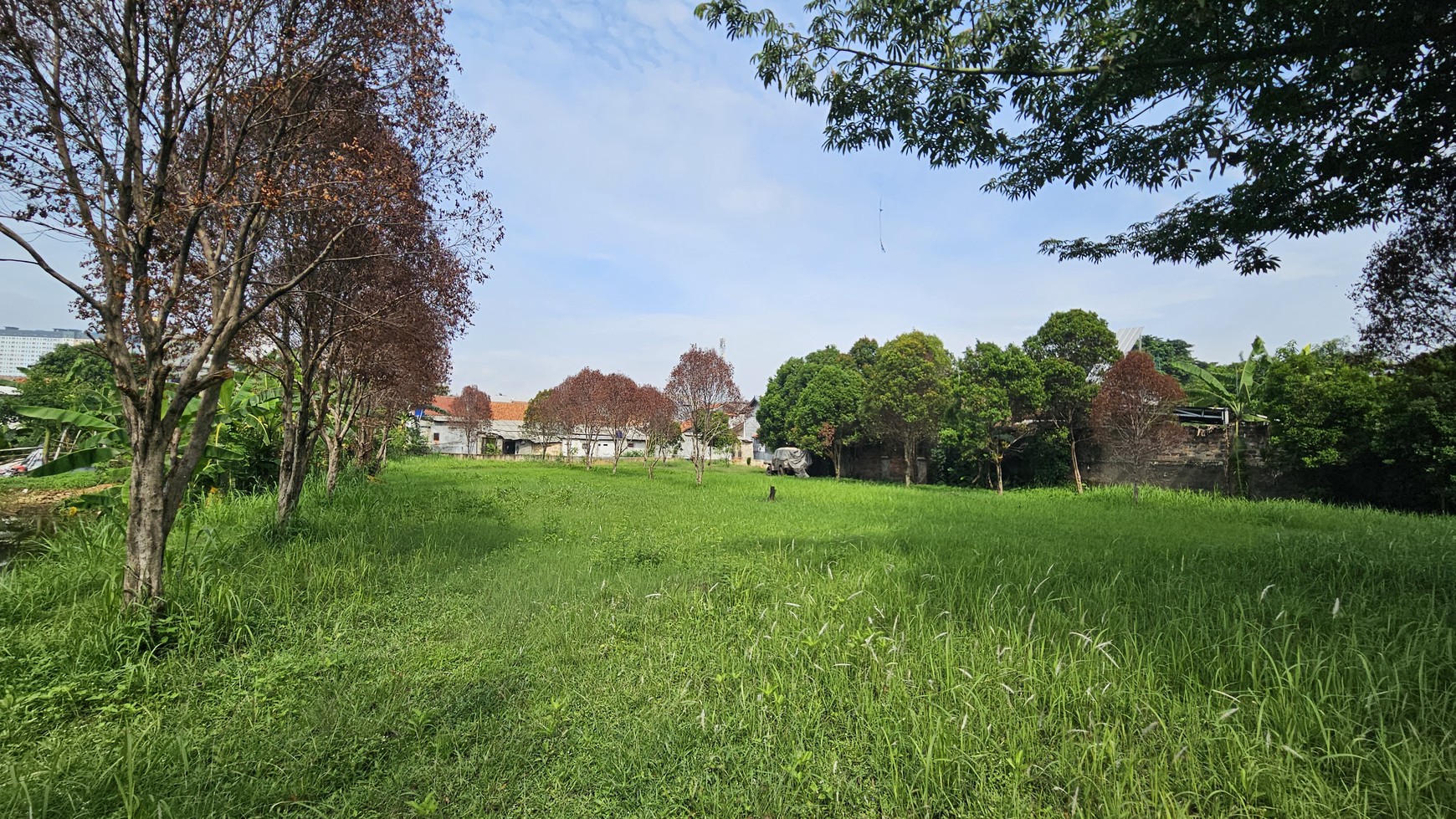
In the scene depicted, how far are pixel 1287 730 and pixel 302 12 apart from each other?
7435 mm

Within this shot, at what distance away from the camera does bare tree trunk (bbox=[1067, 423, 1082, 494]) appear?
1737 cm

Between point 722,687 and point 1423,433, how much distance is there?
16629mm

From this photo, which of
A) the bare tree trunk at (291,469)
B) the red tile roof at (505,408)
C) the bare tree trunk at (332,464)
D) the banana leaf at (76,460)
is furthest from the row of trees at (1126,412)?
the red tile roof at (505,408)

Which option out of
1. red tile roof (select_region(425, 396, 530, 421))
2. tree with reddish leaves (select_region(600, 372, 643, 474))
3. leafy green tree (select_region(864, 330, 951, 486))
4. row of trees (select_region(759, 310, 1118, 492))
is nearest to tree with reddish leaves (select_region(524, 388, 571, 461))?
tree with reddish leaves (select_region(600, 372, 643, 474))

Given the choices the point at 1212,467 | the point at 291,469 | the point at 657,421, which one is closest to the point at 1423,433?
the point at 1212,467

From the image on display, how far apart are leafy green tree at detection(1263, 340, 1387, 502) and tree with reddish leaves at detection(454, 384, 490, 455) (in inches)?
1742

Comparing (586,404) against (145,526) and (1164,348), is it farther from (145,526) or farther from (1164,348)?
(1164,348)

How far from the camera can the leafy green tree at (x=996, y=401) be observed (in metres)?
18.3

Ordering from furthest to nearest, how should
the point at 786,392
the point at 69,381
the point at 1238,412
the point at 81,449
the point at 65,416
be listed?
1. the point at 786,392
2. the point at 1238,412
3. the point at 69,381
4. the point at 81,449
5. the point at 65,416

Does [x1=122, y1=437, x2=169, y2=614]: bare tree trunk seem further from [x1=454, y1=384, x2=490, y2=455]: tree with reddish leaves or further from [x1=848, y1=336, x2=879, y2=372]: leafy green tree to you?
[x1=454, y1=384, x2=490, y2=455]: tree with reddish leaves

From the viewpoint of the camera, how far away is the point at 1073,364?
59.7 ft

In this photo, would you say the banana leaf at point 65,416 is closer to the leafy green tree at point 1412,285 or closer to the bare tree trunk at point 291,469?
the bare tree trunk at point 291,469

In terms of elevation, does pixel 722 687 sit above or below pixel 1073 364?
below

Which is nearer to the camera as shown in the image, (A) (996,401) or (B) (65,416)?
(B) (65,416)
